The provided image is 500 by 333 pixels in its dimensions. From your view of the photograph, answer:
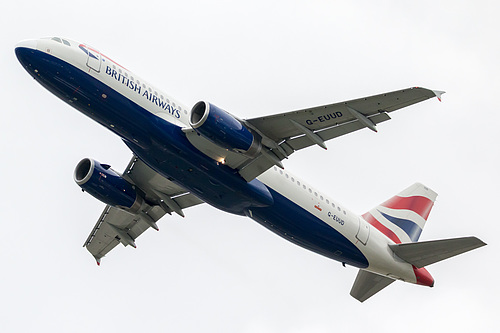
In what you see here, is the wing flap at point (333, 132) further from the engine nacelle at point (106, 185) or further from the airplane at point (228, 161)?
the engine nacelle at point (106, 185)

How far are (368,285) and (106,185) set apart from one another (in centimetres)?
1441

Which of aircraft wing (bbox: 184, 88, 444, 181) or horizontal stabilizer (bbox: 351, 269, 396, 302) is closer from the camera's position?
aircraft wing (bbox: 184, 88, 444, 181)

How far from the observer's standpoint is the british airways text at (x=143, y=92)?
29312 millimetres

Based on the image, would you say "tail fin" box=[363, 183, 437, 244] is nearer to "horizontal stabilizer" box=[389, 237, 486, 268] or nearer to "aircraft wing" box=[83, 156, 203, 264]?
"horizontal stabilizer" box=[389, 237, 486, 268]

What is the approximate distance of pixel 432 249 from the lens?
3431 centimetres

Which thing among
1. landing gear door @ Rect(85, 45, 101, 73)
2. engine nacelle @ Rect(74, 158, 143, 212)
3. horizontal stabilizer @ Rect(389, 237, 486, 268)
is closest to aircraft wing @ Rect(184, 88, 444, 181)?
landing gear door @ Rect(85, 45, 101, 73)

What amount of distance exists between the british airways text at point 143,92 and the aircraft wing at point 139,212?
5430mm

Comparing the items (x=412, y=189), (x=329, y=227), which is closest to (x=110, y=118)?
(x=329, y=227)

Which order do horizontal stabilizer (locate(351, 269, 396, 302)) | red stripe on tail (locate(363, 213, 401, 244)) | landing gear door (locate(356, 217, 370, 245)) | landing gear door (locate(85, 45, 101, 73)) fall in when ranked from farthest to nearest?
1. horizontal stabilizer (locate(351, 269, 396, 302))
2. red stripe on tail (locate(363, 213, 401, 244))
3. landing gear door (locate(356, 217, 370, 245))
4. landing gear door (locate(85, 45, 101, 73))

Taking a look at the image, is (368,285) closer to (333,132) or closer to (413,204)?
(413,204)

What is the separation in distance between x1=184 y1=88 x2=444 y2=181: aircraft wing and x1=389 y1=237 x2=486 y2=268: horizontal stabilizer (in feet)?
25.9

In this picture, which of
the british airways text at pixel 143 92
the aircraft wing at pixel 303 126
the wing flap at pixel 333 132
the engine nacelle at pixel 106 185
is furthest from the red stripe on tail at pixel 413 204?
the british airways text at pixel 143 92

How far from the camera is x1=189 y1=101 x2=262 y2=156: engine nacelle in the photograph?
2820 centimetres

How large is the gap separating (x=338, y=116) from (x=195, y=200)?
34.1 feet
